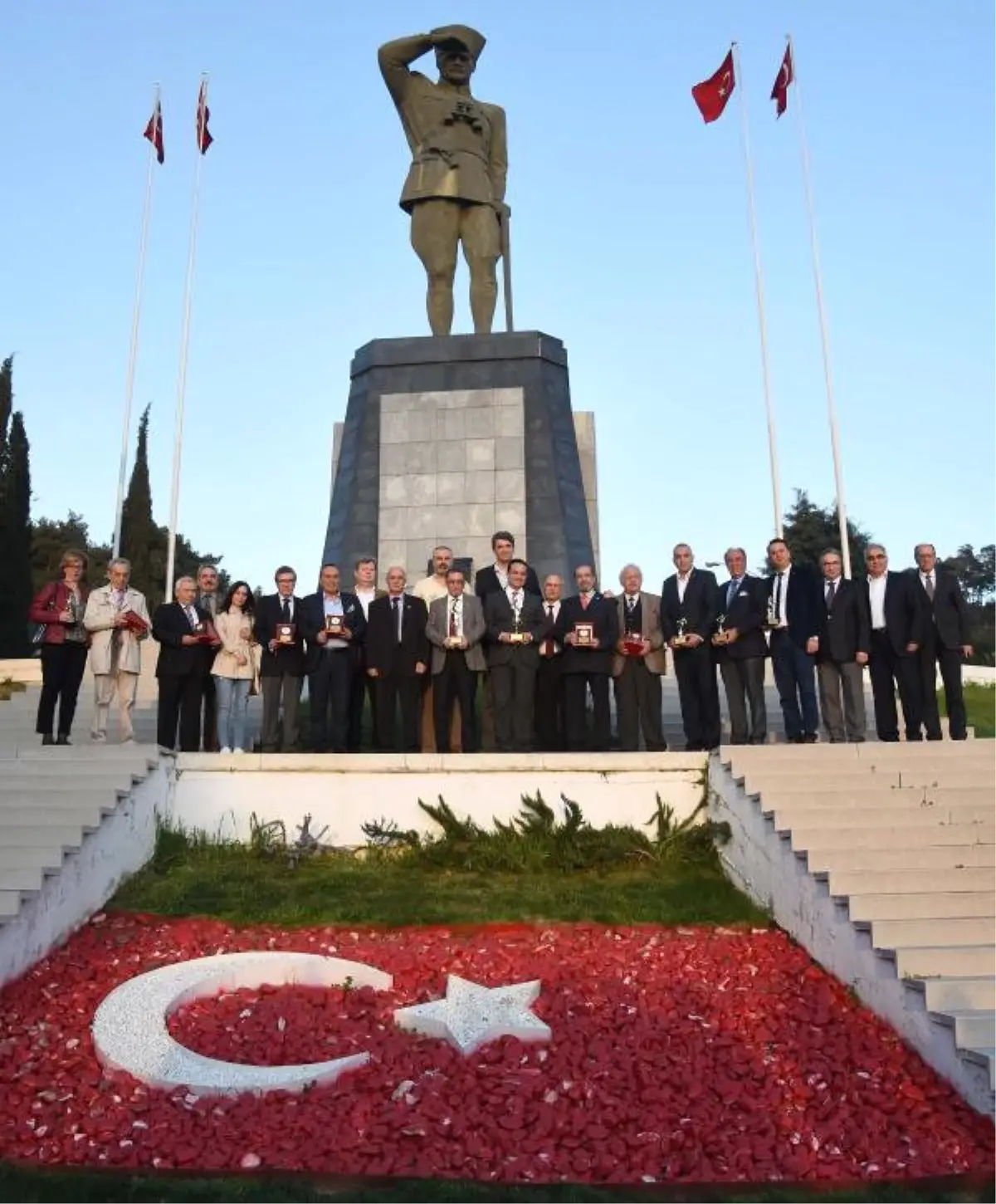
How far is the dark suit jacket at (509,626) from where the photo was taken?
7.48 meters

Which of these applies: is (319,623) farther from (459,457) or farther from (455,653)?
(459,457)

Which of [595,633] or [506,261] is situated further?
[506,261]

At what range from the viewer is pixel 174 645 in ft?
24.5

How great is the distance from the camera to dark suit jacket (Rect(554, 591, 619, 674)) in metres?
7.45

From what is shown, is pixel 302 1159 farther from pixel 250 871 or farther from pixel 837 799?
pixel 837 799

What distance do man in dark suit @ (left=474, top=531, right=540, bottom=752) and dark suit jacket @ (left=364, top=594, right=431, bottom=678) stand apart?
49cm

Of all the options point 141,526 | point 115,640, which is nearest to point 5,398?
point 141,526

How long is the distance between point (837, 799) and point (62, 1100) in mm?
3896

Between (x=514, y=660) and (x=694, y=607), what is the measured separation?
1.23 metres

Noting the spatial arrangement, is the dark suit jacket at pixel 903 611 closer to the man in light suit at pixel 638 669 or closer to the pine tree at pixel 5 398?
the man in light suit at pixel 638 669

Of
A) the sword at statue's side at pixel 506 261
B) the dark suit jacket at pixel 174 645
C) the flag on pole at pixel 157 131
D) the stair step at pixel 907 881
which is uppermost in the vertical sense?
the flag on pole at pixel 157 131

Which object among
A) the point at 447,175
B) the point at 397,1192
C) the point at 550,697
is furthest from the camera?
the point at 447,175

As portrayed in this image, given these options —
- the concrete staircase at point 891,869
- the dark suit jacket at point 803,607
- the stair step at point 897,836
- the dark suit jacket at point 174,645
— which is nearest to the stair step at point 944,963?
the concrete staircase at point 891,869

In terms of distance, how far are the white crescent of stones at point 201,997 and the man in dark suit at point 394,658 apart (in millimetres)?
2781
